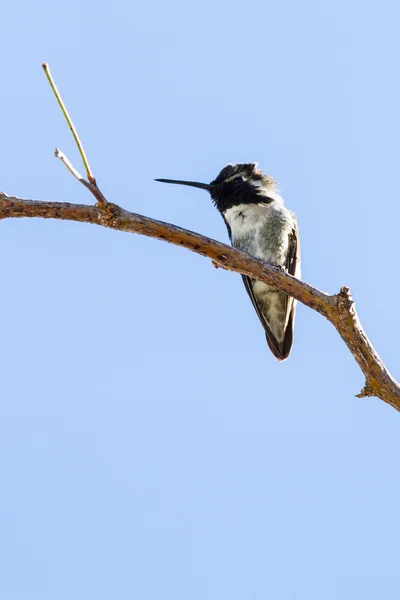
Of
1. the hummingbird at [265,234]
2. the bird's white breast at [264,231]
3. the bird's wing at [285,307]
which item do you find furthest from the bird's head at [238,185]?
the bird's wing at [285,307]

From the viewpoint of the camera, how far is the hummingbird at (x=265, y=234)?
8156mm

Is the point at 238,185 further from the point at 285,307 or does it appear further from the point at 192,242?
the point at 192,242

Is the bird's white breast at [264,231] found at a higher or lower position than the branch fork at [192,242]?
higher

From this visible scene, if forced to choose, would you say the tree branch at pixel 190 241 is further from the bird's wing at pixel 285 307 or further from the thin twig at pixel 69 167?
the bird's wing at pixel 285 307

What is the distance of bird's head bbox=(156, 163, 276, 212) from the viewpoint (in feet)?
27.9

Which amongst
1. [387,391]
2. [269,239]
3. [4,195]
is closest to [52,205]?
[4,195]

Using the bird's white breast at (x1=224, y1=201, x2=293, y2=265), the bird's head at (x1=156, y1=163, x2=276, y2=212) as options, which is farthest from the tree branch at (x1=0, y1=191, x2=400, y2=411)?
the bird's head at (x1=156, y1=163, x2=276, y2=212)

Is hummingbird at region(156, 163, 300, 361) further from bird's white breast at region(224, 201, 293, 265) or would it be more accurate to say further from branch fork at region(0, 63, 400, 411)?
branch fork at region(0, 63, 400, 411)

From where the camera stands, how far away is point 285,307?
27.6 ft

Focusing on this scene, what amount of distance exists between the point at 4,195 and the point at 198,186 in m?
4.77

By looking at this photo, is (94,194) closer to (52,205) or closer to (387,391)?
(52,205)

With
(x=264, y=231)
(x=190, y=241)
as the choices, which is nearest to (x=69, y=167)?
(x=190, y=241)

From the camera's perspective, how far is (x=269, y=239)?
8.12 m

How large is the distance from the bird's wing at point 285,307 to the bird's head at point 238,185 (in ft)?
2.02
